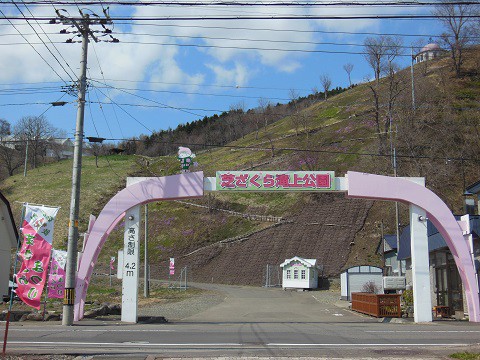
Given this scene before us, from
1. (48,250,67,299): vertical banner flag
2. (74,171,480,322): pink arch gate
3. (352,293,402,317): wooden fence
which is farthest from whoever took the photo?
(352,293,402,317): wooden fence

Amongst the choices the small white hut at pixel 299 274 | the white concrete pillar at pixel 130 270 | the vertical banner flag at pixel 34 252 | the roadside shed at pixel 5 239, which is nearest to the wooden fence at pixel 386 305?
the white concrete pillar at pixel 130 270

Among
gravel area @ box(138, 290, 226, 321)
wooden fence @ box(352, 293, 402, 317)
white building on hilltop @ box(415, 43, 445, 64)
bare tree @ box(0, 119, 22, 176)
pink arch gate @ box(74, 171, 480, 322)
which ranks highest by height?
white building on hilltop @ box(415, 43, 445, 64)

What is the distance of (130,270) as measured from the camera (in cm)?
2002

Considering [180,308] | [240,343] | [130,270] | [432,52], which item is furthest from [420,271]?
[432,52]

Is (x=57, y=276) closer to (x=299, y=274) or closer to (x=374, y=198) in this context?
(x=374, y=198)

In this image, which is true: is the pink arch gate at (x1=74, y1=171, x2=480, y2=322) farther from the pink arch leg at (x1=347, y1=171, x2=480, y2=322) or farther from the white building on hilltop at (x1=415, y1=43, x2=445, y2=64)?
the white building on hilltop at (x1=415, y1=43, x2=445, y2=64)

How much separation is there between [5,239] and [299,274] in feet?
85.9

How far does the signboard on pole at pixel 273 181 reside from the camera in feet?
67.2

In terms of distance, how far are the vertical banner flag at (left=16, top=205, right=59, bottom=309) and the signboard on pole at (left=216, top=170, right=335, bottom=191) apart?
6920mm

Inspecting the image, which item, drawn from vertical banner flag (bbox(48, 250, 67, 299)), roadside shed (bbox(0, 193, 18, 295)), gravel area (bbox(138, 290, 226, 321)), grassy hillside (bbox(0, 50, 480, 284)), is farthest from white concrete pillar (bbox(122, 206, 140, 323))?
grassy hillside (bbox(0, 50, 480, 284))

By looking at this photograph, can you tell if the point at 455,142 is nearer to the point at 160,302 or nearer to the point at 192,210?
the point at 192,210

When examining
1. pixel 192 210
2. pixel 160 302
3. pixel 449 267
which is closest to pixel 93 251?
pixel 160 302

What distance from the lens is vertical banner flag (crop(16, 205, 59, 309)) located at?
596 inches

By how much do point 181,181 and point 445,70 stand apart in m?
84.2
